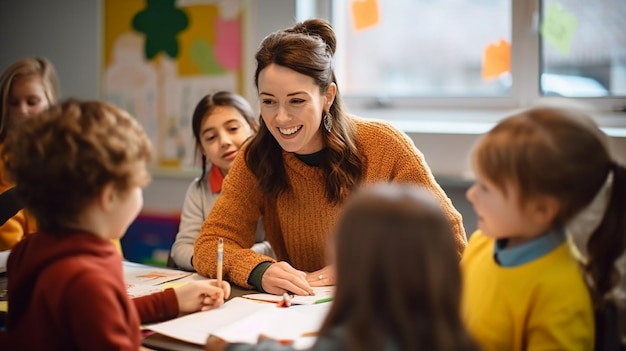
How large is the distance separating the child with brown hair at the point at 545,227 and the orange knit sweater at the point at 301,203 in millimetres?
630

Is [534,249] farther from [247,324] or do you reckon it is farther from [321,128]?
[321,128]

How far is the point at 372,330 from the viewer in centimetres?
98

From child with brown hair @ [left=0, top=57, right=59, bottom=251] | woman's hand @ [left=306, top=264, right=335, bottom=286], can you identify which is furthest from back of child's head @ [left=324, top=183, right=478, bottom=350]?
child with brown hair @ [left=0, top=57, right=59, bottom=251]

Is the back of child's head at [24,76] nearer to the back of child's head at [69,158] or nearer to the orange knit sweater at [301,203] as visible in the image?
the orange knit sweater at [301,203]

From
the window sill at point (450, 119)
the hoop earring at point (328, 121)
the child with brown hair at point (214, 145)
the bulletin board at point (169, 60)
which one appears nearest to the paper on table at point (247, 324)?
the hoop earring at point (328, 121)

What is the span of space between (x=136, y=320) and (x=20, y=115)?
1.42 m

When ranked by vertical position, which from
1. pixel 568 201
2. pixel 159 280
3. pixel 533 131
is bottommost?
pixel 159 280

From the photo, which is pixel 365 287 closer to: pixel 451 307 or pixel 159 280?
pixel 451 307

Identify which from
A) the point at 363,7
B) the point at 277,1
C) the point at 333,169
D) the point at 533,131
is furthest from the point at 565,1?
the point at 533,131

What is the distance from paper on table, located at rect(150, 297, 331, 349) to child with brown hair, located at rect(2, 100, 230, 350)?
0.61ft

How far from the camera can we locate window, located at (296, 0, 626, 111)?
8.93 feet

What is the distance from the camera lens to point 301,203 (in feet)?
6.71

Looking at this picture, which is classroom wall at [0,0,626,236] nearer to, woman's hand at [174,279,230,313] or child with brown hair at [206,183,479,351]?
woman's hand at [174,279,230,313]

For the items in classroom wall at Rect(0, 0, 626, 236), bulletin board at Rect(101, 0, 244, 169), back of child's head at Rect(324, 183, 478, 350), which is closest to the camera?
back of child's head at Rect(324, 183, 478, 350)
